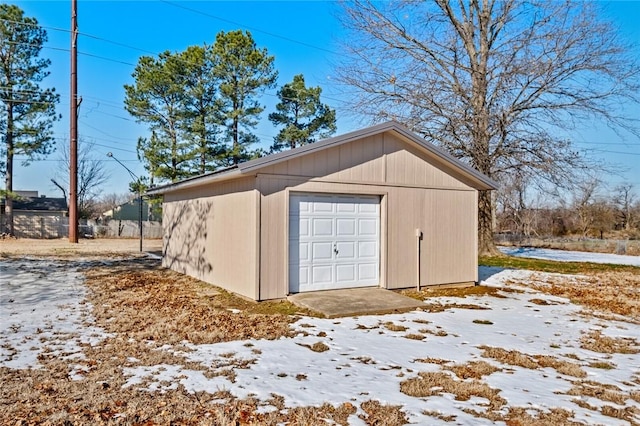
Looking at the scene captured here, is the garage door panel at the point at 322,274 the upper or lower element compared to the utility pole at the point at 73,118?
lower

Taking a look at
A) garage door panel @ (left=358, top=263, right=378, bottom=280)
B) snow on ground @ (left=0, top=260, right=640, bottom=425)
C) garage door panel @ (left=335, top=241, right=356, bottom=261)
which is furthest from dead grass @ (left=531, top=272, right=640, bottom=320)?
garage door panel @ (left=335, top=241, right=356, bottom=261)

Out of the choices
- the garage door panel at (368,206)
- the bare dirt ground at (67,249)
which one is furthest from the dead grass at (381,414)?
the bare dirt ground at (67,249)

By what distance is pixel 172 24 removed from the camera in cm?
1398

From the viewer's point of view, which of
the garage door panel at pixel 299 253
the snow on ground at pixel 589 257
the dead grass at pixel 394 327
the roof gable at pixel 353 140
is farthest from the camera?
the snow on ground at pixel 589 257

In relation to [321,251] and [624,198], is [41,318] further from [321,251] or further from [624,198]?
[624,198]

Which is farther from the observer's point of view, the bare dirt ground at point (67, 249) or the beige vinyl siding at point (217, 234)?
the bare dirt ground at point (67, 249)

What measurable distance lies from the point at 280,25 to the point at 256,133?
27.8 feet

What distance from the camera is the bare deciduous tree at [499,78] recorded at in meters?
14.7

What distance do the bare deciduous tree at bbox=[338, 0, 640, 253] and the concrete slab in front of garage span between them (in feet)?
30.0

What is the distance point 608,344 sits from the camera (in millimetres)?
5156

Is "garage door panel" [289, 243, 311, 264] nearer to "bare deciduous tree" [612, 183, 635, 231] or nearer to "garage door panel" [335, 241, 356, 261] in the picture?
"garage door panel" [335, 241, 356, 261]

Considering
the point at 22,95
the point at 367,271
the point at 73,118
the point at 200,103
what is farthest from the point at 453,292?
the point at 22,95

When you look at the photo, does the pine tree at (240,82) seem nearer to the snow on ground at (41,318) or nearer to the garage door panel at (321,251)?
the snow on ground at (41,318)

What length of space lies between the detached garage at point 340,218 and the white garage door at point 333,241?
19 mm
